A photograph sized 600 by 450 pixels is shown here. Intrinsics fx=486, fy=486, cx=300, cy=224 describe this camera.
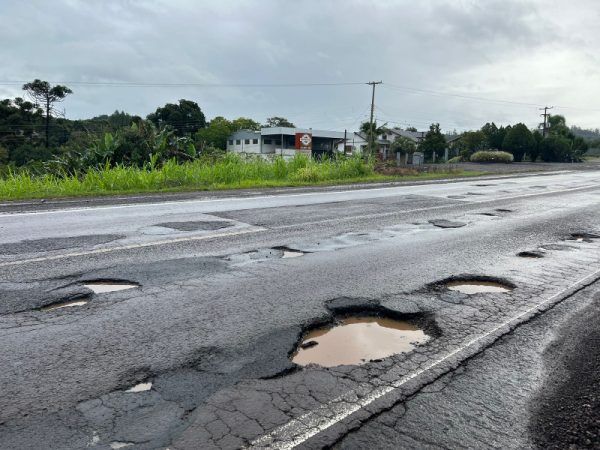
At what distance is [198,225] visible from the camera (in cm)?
805

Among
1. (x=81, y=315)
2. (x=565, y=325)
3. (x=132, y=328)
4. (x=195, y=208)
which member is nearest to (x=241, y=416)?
(x=132, y=328)

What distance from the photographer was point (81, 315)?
12.7 ft

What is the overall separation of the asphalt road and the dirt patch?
0.48 feet

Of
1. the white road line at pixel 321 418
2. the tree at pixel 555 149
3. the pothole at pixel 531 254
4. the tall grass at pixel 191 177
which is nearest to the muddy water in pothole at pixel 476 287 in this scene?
the pothole at pixel 531 254

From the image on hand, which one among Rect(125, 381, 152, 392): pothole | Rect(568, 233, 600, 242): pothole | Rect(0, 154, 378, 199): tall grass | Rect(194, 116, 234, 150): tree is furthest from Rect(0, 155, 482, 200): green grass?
Rect(194, 116, 234, 150): tree

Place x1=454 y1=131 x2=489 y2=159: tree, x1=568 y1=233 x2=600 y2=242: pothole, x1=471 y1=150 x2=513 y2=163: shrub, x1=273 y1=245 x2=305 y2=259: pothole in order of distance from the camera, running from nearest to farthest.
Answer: x1=273 y1=245 x2=305 y2=259: pothole < x1=568 y1=233 x2=600 y2=242: pothole < x1=471 y1=150 x2=513 y2=163: shrub < x1=454 y1=131 x2=489 y2=159: tree

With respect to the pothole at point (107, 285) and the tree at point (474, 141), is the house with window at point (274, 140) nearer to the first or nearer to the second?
the tree at point (474, 141)

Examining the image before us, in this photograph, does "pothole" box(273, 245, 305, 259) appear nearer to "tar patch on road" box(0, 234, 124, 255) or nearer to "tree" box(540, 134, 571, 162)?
"tar patch on road" box(0, 234, 124, 255)

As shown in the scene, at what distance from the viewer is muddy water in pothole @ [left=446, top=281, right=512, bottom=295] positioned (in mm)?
5001

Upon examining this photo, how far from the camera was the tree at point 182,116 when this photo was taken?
2650 inches

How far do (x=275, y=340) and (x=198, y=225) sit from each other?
4865mm

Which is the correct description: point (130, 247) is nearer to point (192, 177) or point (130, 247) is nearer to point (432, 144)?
point (192, 177)

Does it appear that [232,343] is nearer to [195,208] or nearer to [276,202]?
[195,208]

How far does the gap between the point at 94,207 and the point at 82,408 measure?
8.30 meters
